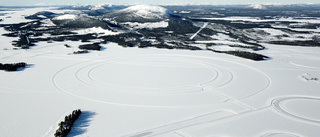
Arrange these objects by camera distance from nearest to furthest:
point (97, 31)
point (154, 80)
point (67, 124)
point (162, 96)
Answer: point (67, 124) < point (162, 96) < point (154, 80) < point (97, 31)

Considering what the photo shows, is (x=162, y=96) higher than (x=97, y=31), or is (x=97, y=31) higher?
(x=97, y=31)

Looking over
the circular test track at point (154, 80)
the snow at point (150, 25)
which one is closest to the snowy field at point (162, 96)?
the circular test track at point (154, 80)

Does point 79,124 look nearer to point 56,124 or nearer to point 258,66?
point 56,124

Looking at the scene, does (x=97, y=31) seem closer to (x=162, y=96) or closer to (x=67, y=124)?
(x=162, y=96)

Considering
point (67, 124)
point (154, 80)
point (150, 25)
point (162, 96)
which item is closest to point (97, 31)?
point (150, 25)

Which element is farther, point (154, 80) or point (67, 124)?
point (154, 80)

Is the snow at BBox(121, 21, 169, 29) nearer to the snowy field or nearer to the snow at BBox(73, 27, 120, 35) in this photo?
the snow at BBox(73, 27, 120, 35)

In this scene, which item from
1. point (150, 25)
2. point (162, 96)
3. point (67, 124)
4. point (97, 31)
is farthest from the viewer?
point (150, 25)

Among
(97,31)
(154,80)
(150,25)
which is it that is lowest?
(154,80)

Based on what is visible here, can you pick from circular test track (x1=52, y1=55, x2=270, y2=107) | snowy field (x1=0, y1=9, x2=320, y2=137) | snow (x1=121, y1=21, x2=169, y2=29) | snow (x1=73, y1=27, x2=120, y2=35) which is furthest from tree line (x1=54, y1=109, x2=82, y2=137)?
snow (x1=121, y1=21, x2=169, y2=29)
